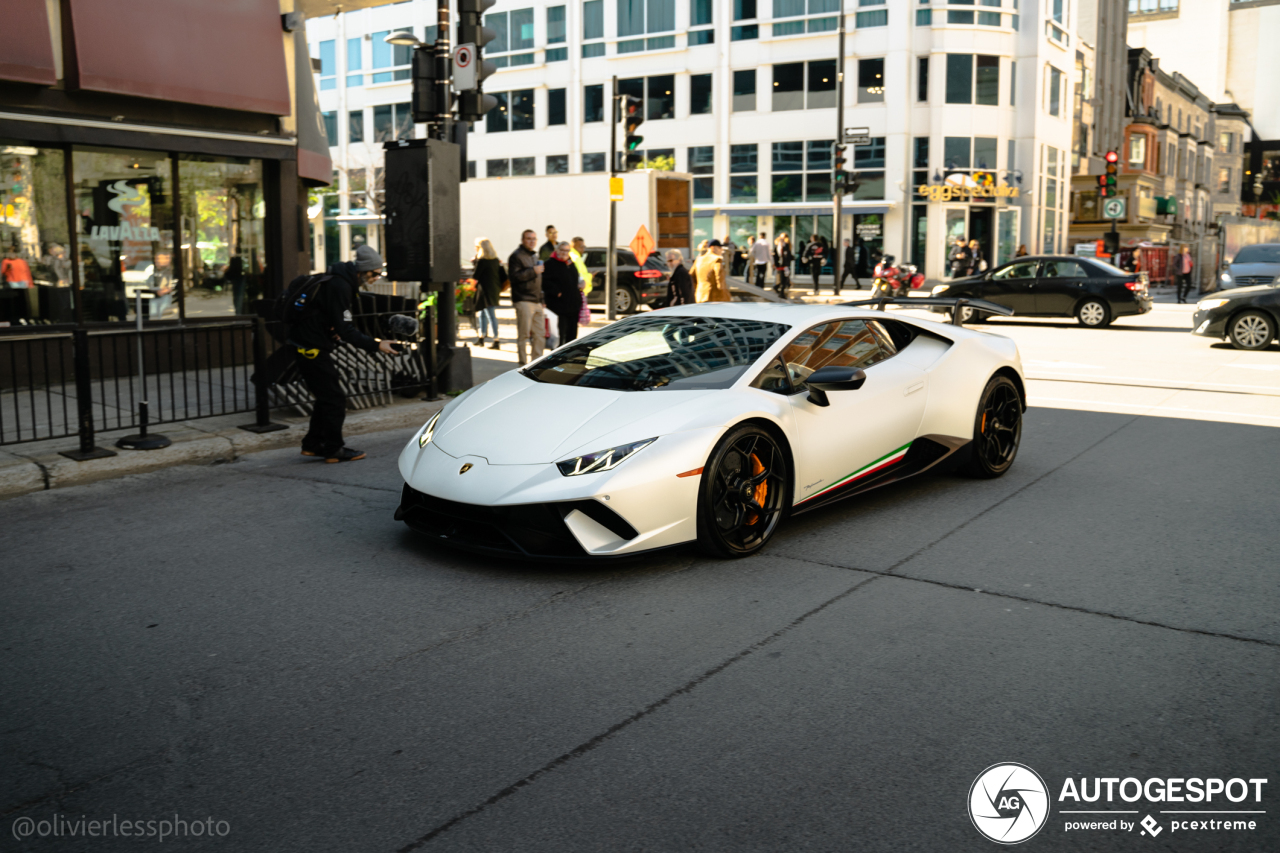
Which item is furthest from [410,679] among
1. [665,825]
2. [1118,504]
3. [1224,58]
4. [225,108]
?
[1224,58]

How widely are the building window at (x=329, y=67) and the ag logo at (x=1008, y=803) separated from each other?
188 ft

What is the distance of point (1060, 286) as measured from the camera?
73.8ft

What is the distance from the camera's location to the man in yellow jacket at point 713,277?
652 inches

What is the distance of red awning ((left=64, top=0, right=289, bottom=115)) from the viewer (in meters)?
11.4

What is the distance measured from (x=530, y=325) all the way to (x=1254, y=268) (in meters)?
A: 21.8

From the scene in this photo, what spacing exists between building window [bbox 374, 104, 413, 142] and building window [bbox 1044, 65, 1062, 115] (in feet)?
94.4

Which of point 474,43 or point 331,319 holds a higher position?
point 474,43

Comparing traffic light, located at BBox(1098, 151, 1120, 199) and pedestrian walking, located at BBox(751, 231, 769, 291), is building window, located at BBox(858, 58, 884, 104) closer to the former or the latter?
traffic light, located at BBox(1098, 151, 1120, 199)

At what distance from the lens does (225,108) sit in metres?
13.0

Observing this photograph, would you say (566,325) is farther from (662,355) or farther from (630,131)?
(662,355)

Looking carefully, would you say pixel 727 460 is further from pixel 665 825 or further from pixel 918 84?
pixel 918 84

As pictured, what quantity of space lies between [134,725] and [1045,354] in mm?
15331

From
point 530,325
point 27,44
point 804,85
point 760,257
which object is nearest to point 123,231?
point 27,44

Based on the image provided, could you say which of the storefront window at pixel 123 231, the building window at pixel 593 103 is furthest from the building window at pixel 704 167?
the storefront window at pixel 123 231
